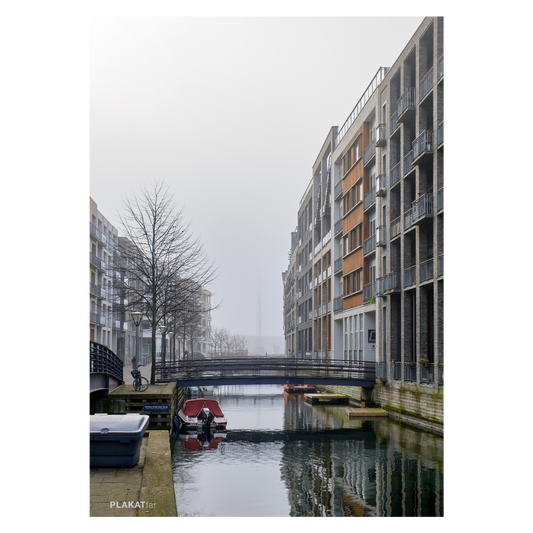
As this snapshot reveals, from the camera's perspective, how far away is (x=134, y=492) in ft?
29.6

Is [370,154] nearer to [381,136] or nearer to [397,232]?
[381,136]

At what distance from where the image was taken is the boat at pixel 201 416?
25875mm

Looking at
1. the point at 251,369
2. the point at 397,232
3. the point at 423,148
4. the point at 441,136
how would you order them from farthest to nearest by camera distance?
the point at 251,369
the point at 397,232
the point at 423,148
the point at 441,136

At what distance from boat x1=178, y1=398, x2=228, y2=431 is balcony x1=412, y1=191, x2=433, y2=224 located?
→ 12.4 metres

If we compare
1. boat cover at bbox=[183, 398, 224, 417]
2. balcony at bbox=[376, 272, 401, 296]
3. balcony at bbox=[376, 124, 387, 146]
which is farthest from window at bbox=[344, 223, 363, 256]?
boat cover at bbox=[183, 398, 224, 417]

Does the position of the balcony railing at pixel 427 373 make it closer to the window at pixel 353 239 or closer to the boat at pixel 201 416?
the boat at pixel 201 416

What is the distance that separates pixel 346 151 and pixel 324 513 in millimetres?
36490

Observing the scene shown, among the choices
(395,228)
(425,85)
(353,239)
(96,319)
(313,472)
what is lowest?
(313,472)

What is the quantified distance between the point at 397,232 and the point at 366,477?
18.1 metres

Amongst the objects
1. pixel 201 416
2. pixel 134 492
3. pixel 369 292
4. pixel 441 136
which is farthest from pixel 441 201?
pixel 134 492
